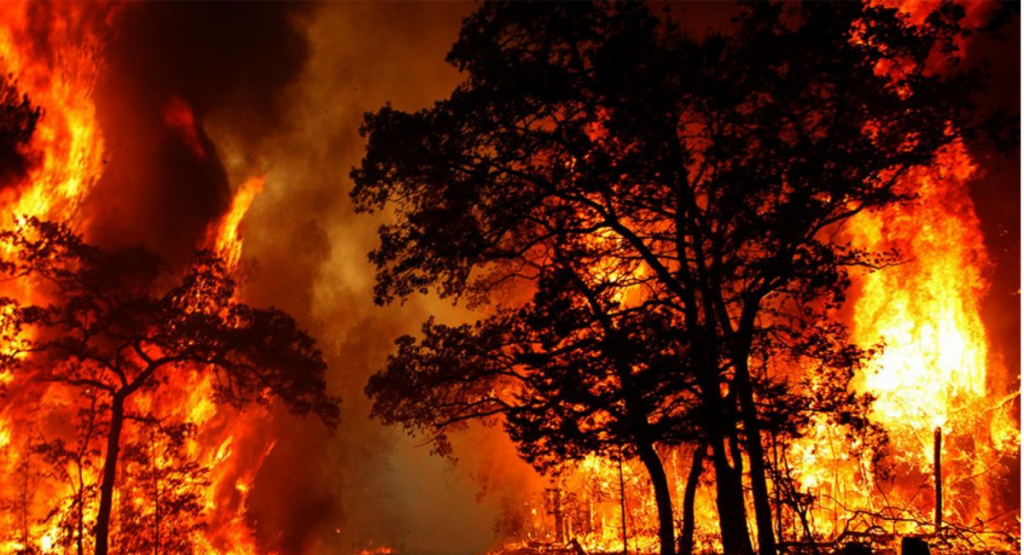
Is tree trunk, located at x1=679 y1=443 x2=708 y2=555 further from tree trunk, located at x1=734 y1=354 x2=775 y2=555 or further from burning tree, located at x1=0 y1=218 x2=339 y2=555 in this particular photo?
burning tree, located at x1=0 y1=218 x2=339 y2=555

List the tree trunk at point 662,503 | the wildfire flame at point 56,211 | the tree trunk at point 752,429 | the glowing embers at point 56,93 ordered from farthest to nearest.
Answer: the glowing embers at point 56,93, the wildfire flame at point 56,211, the tree trunk at point 662,503, the tree trunk at point 752,429

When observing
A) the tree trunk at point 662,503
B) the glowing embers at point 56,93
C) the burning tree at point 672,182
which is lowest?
the tree trunk at point 662,503

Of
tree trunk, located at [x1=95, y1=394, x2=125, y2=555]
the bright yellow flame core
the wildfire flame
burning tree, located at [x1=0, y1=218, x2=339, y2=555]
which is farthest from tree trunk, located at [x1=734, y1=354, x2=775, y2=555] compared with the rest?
the bright yellow flame core

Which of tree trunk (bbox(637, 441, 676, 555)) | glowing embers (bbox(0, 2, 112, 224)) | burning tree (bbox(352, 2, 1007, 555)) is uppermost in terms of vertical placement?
glowing embers (bbox(0, 2, 112, 224))

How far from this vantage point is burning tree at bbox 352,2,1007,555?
381 inches

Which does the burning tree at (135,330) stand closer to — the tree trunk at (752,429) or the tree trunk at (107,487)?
the tree trunk at (107,487)

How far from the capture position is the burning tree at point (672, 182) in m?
9.68

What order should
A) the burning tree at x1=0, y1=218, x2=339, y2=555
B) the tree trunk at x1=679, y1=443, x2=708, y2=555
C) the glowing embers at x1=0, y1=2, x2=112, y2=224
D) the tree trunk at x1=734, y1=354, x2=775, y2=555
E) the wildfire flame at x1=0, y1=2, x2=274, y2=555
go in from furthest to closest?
the glowing embers at x1=0, y1=2, x2=112, y2=224 < the wildfire flame at x1=0, y1=2, x2=274, y2=555 < the burning tree at x1=0, y1=218, x2=339, y2=555 < the tree trunk at x1=679, y1=443, x2=708, y2=555 < the tree trunk at x1=734, y1=354, x2=775, y2=555

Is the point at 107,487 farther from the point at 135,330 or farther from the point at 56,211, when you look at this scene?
the point at 56,211

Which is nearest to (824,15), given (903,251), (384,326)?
(903,251)

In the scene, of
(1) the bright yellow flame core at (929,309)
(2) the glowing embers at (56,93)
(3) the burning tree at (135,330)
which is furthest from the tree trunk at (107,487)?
(1) the bright yellow flame core at (929,309)

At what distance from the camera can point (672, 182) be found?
10586 mm

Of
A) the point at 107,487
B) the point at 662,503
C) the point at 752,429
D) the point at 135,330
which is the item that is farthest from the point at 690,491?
the point at 135,330

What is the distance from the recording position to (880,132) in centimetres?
1009
